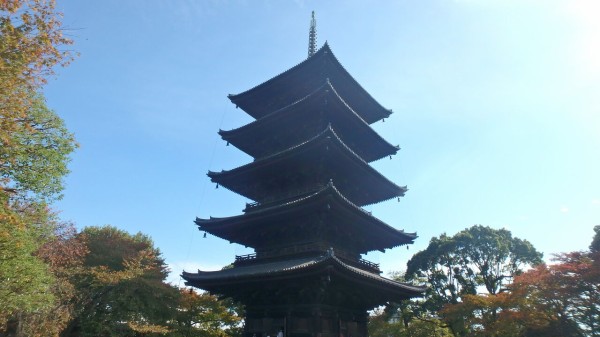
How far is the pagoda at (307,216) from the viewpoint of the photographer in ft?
50.0

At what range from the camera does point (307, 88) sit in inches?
884

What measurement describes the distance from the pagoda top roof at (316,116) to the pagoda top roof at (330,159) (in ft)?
9.23

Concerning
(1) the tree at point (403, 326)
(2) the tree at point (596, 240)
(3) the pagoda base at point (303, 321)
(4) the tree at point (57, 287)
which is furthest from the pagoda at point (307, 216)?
(2) the tree at point (596, 240)

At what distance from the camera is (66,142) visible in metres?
15.5

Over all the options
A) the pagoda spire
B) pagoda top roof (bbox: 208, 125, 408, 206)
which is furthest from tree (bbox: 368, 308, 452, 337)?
the pagoda spire

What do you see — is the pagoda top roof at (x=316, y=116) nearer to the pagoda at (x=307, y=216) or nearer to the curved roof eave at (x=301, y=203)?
the pagoda at (x=307, y=216)

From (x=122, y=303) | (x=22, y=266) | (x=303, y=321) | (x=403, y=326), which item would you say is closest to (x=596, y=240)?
(x=403, y=326)

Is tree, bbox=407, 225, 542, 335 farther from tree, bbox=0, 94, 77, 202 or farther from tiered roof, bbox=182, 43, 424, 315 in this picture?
tree, bbox=0, 94, 77, 202

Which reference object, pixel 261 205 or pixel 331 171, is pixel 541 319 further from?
pixel 261 205

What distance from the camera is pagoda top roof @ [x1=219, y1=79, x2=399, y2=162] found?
63.7 ft

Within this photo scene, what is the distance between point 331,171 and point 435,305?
1031 inches

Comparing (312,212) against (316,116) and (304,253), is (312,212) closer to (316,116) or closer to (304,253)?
(304,253)

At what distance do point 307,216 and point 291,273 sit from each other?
331 centimetres

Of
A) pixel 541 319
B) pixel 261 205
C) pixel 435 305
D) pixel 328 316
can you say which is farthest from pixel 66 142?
pixel 435 305
